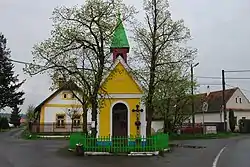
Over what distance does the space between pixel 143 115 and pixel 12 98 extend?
42.5 m

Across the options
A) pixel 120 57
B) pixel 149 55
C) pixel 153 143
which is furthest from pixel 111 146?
pixel 149 55

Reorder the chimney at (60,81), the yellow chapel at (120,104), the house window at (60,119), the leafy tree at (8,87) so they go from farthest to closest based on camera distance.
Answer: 1. the leafy tree at (8,87)
2. the house window at (60,119)
3. the yellow chapel at (120,104)
4. the chimney at (60,81)

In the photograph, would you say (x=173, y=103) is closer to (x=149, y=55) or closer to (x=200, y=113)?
(x=149, y=55)

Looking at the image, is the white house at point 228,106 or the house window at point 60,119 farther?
the white house at point 228,106

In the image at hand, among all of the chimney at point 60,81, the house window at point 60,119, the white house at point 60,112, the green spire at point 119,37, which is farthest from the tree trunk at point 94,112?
the house window at point 60,119

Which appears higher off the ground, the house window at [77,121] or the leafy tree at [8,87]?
the leafy tree at [8,87]

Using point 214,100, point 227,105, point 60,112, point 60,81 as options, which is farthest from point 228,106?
point 60,81

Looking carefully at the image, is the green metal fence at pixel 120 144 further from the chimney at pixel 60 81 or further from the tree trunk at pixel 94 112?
the chimney at pixel 60 81

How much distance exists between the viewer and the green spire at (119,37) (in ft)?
76.5

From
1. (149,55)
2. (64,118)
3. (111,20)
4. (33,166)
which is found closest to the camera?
(33,166)

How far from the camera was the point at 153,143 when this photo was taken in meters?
21.4

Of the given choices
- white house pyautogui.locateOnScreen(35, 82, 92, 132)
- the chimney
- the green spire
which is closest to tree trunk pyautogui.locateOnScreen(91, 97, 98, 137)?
the chimney

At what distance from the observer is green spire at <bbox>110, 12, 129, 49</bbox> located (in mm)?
23312

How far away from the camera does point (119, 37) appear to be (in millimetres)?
24812
